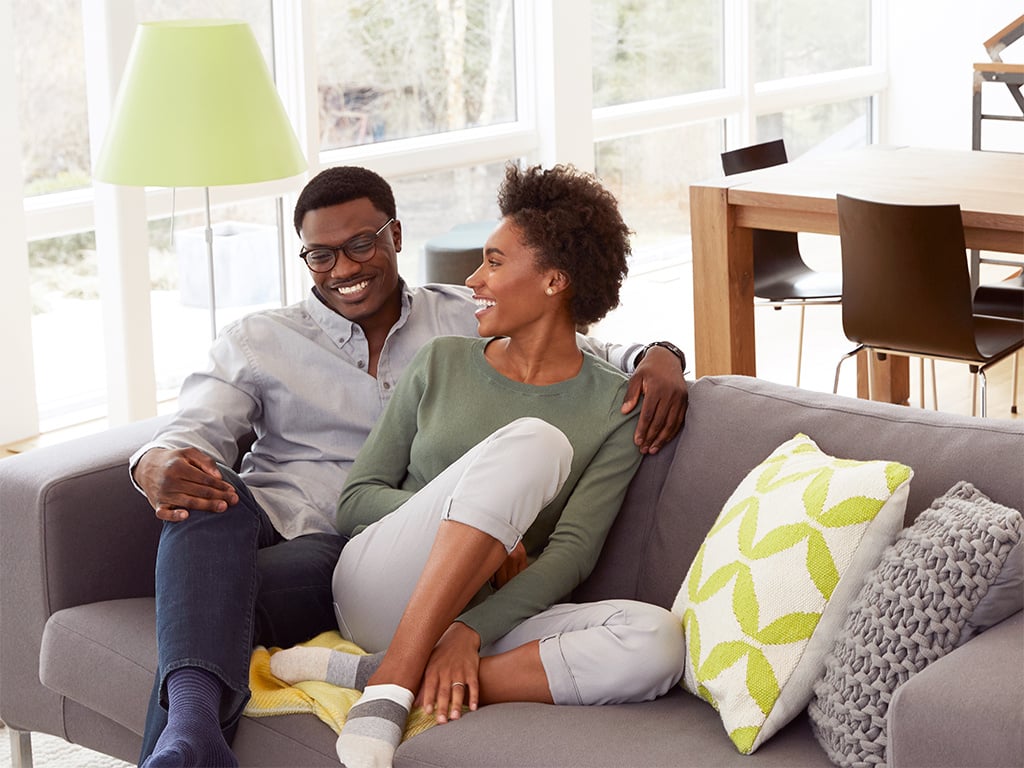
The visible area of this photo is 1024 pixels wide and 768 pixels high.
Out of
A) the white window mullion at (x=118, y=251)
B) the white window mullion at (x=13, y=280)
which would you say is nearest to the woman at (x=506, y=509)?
the white window mullion at (x=118, y=251)

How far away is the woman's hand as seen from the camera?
179 centimetres

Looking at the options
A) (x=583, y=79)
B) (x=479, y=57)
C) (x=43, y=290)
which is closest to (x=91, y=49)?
(x=43, y=290)

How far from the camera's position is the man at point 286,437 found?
1.84 m

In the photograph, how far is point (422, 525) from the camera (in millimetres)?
1955

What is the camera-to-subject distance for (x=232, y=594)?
188cm

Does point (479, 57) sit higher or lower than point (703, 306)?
higher

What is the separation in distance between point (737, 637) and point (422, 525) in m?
0.48

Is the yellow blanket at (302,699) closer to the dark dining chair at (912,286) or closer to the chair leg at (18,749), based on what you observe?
the chair leg at (18,749)

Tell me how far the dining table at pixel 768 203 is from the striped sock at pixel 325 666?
6.81 feet

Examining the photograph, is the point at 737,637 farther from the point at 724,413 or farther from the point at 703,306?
the point at 703,306

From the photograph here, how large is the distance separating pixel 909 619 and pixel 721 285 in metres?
2.25

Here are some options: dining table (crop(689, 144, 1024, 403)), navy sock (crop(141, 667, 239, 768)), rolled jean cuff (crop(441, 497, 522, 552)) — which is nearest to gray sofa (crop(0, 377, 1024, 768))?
navy sock (crop(141, 667, 239, 768))

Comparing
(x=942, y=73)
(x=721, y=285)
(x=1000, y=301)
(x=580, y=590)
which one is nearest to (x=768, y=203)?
(x=721, y=285)

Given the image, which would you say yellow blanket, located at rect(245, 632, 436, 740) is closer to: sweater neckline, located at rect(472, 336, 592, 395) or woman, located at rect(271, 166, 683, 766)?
woman, located at rect(271, 166, 683, 766)
